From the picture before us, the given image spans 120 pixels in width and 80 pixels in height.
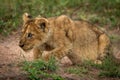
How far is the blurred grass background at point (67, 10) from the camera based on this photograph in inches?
464

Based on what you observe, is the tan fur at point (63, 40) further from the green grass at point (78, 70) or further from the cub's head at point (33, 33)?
the green grass at point (78, 70)

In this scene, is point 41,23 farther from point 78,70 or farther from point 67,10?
point 67,10

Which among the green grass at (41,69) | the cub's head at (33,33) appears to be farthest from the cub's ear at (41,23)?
the green grass at (41,69)

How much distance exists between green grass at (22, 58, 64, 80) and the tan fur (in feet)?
2.22

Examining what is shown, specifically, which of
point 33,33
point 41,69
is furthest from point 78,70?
point 33,33

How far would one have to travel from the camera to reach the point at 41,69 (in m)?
7.53

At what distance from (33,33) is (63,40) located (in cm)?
60

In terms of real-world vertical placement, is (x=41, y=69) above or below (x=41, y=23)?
below

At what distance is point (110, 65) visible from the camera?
26.7 feet

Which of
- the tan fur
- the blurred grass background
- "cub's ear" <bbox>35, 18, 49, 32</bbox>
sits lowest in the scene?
the tan fur

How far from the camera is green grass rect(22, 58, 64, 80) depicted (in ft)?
23.5

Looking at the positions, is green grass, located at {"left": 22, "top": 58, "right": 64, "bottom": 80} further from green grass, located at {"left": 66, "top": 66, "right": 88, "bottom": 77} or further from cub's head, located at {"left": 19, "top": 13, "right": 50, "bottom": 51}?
cub's head, located at {"left": 19, "top": 13, "right": 50, "bottom": 51}

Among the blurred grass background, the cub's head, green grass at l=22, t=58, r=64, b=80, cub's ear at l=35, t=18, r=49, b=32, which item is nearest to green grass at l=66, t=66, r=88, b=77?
green grass at l=22, t=58, r=64, b=80

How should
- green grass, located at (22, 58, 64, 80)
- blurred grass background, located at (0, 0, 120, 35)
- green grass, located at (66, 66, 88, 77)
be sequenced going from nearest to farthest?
green grass, located at (22, 58, 64, 80)
green grass, located at (66, 66, 88, 77)
blurred grass background, located at (0, 0, 120, 35)
